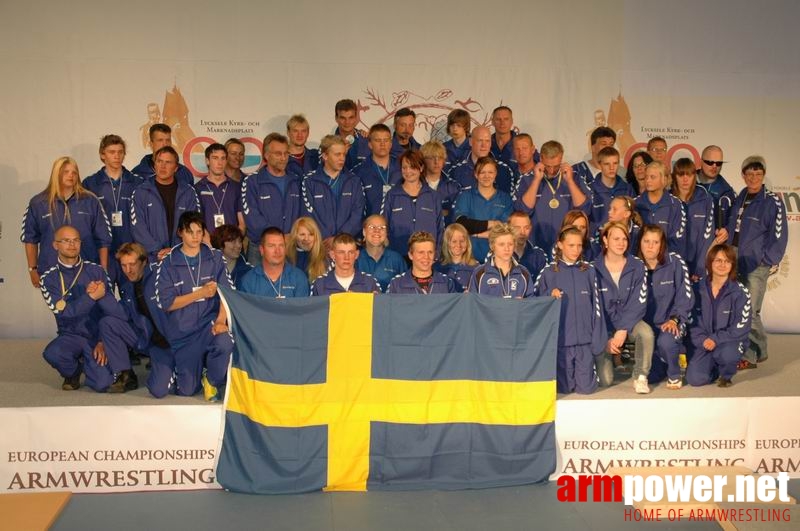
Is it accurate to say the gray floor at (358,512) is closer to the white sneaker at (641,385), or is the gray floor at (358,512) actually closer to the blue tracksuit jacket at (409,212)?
the white sneaker at (641,385)

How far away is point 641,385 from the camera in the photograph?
6457 mm

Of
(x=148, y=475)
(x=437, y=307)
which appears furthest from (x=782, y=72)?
(x=148, y=475)

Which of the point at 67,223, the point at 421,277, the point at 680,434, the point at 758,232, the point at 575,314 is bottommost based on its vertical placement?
the point at 680,434

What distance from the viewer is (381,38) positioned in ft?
30.0

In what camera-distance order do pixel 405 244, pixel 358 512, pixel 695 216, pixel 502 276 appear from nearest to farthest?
pixel 358 512
pixel 502 276
pixel 405 244
pixel 695 216

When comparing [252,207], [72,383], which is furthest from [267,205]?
[72,383]

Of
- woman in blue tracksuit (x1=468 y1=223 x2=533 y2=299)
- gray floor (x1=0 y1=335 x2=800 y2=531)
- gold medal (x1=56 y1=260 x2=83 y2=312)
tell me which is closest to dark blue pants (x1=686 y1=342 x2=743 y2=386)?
gray floor (x1=0 y1=335 x2=800 y2=531)

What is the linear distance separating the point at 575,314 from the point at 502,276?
0.55m

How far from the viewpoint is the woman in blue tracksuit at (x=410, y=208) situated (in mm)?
7422

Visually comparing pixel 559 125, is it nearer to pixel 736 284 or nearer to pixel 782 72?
pixel 782 72

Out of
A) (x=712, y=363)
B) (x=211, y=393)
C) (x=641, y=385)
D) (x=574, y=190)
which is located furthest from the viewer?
(x=574, y=190)

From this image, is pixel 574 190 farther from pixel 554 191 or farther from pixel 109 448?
pixel 109 448

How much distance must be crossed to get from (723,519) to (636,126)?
508cm

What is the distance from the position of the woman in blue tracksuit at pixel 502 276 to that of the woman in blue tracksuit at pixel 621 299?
60cm
